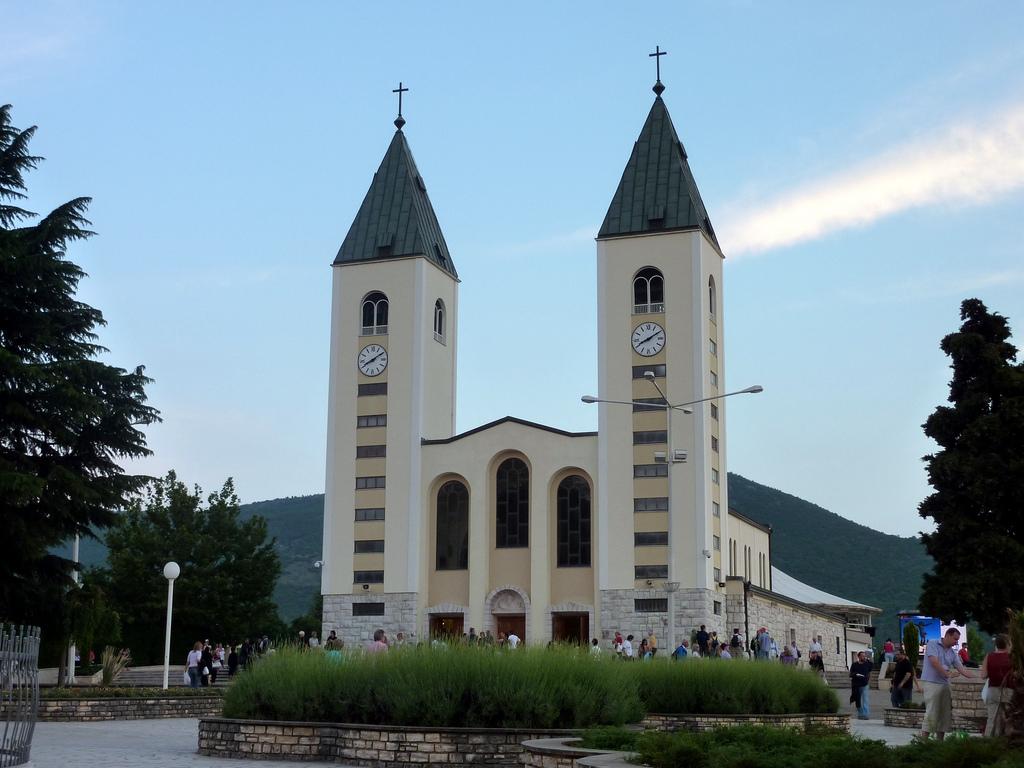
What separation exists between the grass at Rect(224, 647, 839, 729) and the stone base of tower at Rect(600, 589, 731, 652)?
32.7 m

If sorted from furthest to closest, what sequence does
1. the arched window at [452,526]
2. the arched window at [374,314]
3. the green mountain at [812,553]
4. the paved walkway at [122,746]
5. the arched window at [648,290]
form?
the green mountain at [812,553] → the arched window at [374,314] → the arched window at [452,526] → the arched window at [648,290] → the paved walkway at [122,746]

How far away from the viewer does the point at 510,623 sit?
5491 cm

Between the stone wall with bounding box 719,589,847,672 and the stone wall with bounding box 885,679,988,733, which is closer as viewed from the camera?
the stone wall with bounding box 885,679,988,733

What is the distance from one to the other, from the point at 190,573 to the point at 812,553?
84.2 m

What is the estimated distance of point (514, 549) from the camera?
55062 mm

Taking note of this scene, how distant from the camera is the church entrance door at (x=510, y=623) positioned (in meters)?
54.6

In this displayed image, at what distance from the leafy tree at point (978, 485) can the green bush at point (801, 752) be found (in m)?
24.0

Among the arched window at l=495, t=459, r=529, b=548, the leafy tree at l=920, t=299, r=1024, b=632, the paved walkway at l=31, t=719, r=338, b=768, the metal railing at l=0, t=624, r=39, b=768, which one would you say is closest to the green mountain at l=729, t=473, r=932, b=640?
the arched window at l=495, t=459, r=529, b=548

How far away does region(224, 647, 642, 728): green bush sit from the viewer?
16.7 meters

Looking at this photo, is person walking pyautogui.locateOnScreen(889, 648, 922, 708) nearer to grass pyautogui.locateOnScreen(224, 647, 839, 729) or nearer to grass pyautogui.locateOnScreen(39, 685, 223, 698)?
grass pyautogui.locateOnScreen(224, 647, 839, 729)

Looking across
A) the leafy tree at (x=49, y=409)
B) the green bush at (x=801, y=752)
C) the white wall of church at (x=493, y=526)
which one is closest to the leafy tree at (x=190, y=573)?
the white wall of church at (x=493, y=526)

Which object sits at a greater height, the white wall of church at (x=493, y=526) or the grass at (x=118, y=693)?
the white wall of church at (x=493, y=526)

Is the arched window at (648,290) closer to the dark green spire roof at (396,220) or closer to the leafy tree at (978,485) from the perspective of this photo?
the dark green spire roof at (396,220)

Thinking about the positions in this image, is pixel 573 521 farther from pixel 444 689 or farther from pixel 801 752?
pixel 801 752
